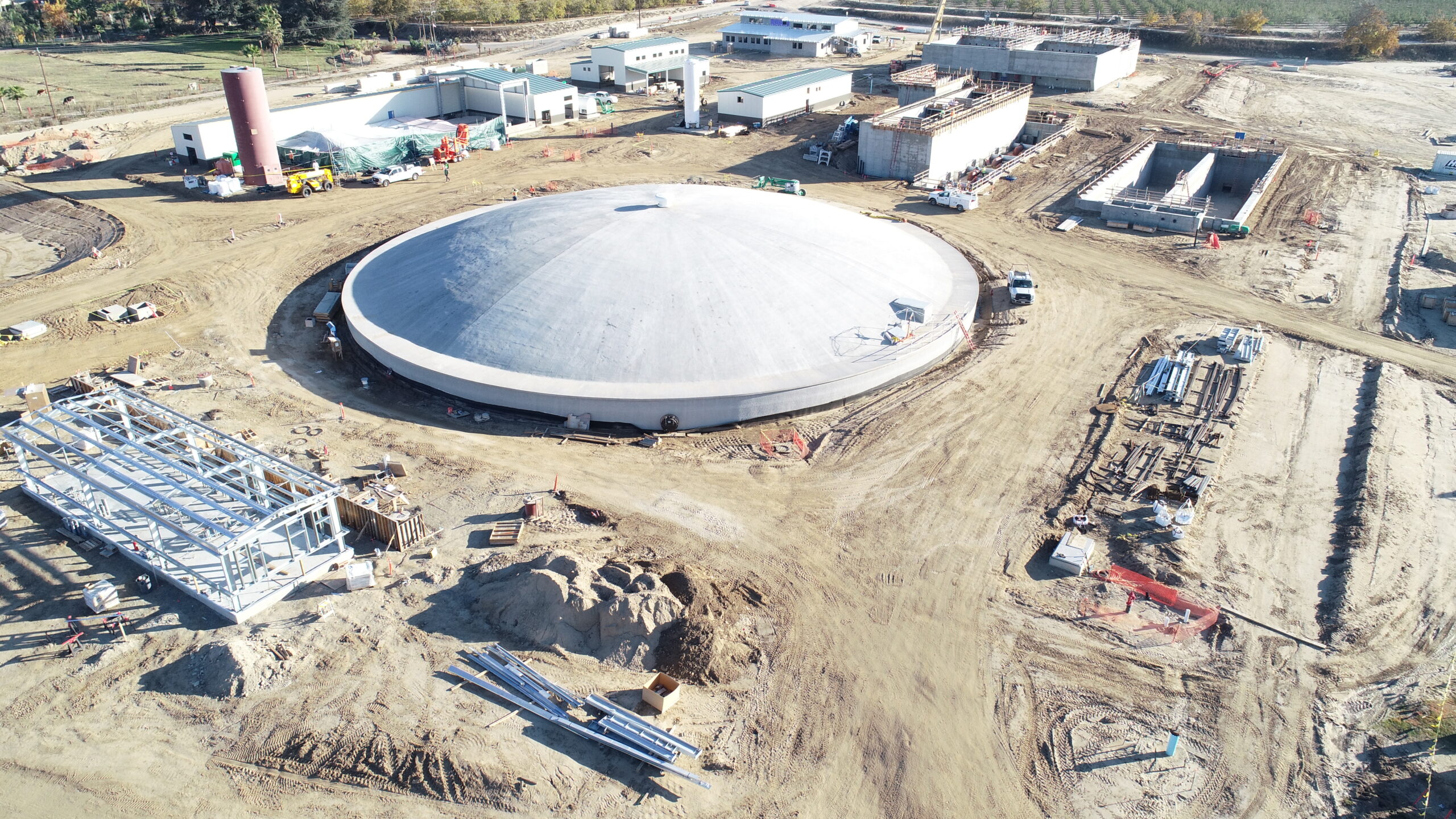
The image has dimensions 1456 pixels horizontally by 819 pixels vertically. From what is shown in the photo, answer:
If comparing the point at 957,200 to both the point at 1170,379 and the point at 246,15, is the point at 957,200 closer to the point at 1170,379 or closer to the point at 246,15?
the point at 1170,379

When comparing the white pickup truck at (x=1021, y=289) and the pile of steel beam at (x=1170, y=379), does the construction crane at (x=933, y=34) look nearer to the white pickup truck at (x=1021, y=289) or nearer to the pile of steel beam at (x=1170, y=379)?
the white pickup truck at (x=1021, y=289)

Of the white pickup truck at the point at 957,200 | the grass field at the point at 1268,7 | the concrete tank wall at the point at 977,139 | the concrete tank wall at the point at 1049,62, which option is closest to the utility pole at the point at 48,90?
the concrete tank wall at the point at 977,139

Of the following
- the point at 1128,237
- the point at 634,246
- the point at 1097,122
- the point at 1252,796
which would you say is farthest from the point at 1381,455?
the point at 1097,122

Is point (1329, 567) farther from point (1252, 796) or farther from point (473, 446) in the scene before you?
point (473, 446)

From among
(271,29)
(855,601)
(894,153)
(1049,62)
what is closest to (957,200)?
(894,153)

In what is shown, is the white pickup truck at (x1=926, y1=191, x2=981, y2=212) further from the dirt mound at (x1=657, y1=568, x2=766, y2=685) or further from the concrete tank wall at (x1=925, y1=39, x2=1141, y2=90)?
the concrete tank wall at (x1=925, y1=39, x2=1141, y2=90)

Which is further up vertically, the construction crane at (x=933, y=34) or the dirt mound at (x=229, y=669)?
the construction crane at (x=933, y=34)
